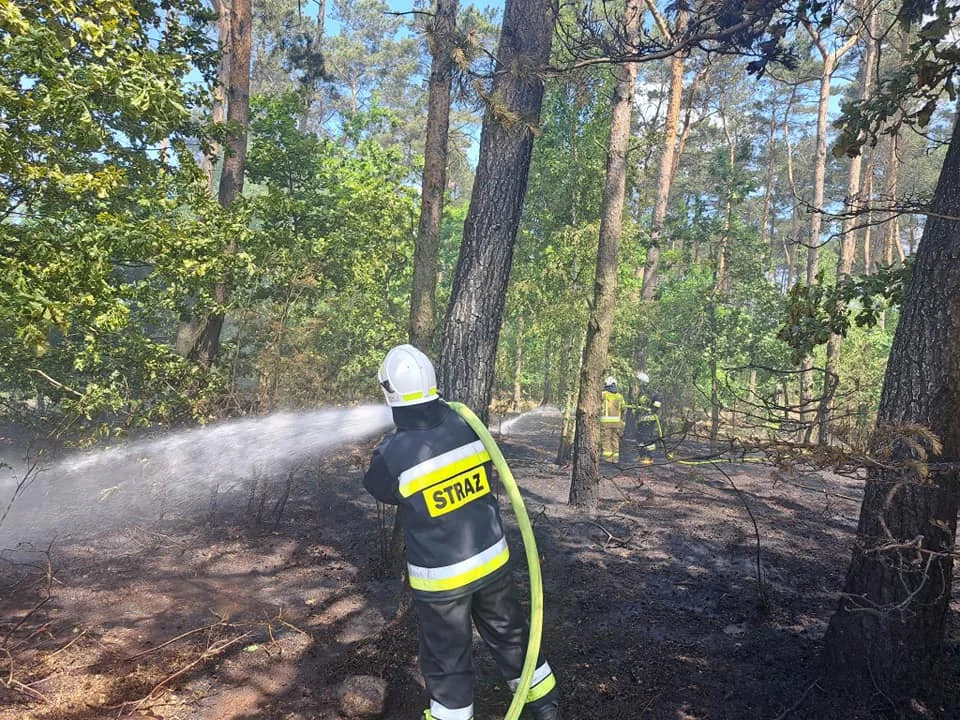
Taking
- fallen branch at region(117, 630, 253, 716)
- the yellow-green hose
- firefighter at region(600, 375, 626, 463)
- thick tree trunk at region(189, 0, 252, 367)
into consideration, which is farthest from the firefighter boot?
thick tree trunk at region(189, 0, 252, 367)

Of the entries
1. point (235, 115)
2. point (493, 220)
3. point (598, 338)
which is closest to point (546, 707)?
point (493, 220)

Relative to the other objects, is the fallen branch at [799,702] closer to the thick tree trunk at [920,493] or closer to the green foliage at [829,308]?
the thick tree trunk at [920,493]

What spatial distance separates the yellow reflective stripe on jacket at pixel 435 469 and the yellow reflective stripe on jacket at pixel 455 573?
0.46 meters

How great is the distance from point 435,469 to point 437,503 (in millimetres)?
195

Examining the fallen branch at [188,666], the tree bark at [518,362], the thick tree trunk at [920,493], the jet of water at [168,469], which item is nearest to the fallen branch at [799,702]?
the thick tree trunk at [920,493]

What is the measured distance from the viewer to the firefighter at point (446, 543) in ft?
11.0

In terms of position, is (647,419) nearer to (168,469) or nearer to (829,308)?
(829,308)

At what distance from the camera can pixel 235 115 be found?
11.6m

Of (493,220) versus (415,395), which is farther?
(493,220)

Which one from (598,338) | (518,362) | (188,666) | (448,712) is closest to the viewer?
(448,712)

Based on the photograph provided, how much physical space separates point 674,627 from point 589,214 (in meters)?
13.0

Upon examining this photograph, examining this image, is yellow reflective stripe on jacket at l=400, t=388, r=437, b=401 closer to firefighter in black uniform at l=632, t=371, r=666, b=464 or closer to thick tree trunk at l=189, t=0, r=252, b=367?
firefighter in black uniform at l=632, t=371, r=666, b=464

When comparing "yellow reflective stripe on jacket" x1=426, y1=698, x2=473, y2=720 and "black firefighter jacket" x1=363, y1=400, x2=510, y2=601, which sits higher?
"black firefighter jacket" x1=363, y1=400, x2=510, y2=601

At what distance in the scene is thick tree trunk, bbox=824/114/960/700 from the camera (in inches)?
136
